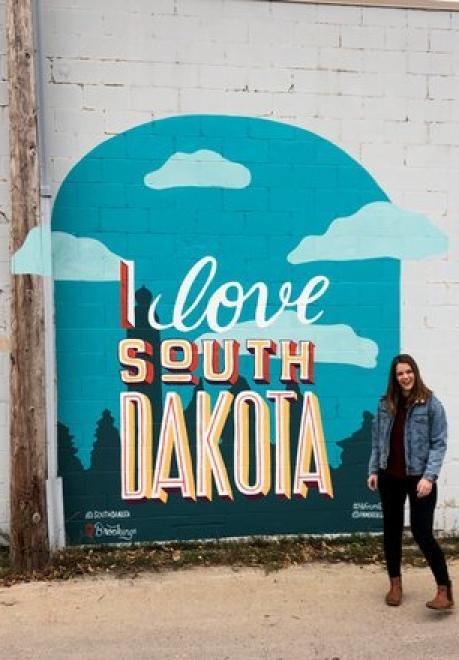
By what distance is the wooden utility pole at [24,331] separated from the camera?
500 centimetres

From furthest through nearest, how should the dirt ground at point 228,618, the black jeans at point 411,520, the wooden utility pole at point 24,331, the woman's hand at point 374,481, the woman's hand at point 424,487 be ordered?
the wooden utility pole at point 24,331, the woman's hand at point 374,481, the black jeans at point 411,520, the woman's hand at point 424,487, the dirt ground at point 228,618

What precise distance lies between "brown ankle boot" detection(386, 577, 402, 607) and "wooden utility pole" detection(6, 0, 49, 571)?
2.39 meters

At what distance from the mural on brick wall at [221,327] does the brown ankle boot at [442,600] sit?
149cm

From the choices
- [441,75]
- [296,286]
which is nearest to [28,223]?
[296,286]

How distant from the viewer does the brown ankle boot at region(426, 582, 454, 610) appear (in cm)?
439

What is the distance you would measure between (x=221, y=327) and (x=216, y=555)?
177 centimetres

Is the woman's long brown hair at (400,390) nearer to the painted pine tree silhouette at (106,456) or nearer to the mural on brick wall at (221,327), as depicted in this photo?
the mural on brick wall at (221,327)

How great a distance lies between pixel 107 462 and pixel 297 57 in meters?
3.57

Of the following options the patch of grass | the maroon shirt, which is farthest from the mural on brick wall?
the maroon shirt

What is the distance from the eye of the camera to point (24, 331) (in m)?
5.04

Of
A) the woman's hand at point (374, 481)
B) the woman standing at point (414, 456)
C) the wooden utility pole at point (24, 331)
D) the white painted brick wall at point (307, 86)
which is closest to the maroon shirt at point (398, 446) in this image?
the woman standing at point (414, 456)

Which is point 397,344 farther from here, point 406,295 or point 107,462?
point 107,462

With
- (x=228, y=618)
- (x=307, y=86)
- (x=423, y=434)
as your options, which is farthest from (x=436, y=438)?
(x=307, y=86)

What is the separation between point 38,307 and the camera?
16.7ft
